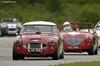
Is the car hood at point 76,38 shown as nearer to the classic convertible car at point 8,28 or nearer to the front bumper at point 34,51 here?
the front bumper at point 34,51

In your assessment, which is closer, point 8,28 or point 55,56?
point 55,56

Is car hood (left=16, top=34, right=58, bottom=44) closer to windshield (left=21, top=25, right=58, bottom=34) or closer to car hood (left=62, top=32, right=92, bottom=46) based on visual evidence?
windshield (left=21, top=25, right=58, bottom=34)

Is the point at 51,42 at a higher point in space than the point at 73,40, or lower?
higher

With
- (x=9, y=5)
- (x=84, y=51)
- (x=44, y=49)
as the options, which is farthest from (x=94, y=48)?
(x=9, y=5)

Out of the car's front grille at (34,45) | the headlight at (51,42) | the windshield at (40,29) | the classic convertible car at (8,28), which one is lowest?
the classic convertible car at (8,28)

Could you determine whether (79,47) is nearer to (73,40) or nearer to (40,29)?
(73,40)

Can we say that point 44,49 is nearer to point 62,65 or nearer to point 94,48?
point 62,65

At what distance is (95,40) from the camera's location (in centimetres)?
3023

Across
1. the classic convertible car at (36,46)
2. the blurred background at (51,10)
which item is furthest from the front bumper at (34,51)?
the blurred background at (51,10)

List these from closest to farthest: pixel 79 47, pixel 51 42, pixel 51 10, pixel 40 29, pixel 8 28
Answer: pixel 51 42
pixel 40 29
pixel 79 47
pixel 8 28
pixel 51 10

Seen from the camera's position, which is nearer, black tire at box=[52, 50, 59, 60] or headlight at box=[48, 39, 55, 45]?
headlight at box=[48, 39, 55, 45]

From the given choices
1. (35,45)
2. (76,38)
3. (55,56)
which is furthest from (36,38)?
(76,38)

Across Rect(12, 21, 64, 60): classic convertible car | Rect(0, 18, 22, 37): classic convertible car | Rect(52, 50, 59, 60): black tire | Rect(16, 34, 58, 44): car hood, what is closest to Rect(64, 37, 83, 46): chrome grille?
Rect(12, 21, 64, 60): classic convertible car

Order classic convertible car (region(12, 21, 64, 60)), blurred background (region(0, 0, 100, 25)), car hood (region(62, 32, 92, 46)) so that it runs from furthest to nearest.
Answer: blurred background (region(0, 0, 100, 25)) → car hood (region(62, 32, 92, 46)) → classic convertible car (region(12, 21, 64, 60))
